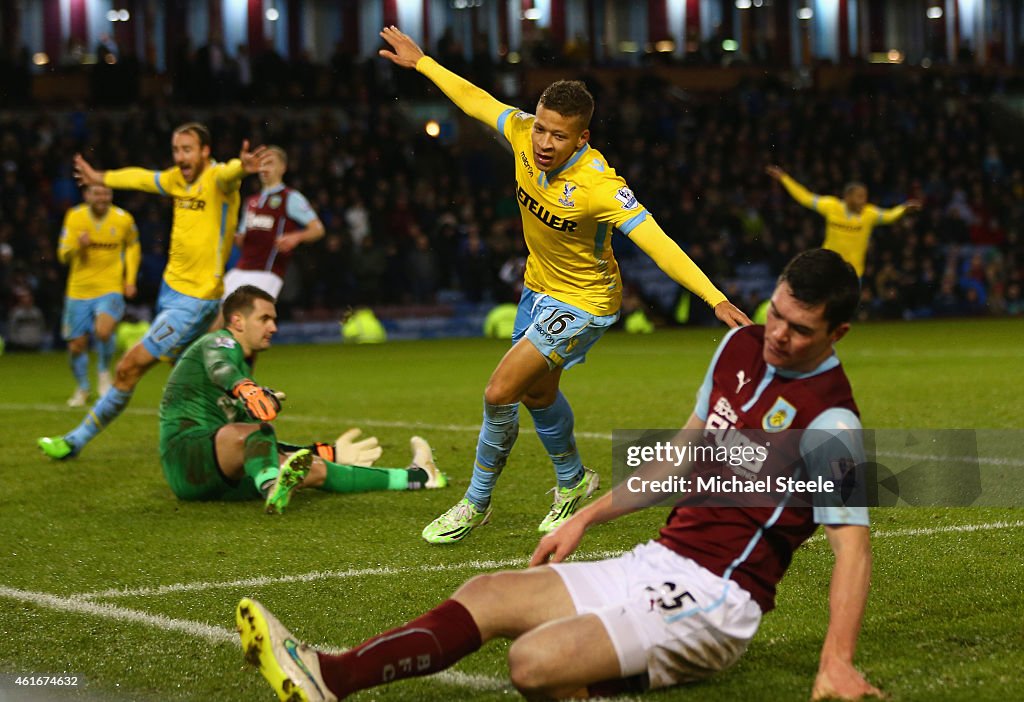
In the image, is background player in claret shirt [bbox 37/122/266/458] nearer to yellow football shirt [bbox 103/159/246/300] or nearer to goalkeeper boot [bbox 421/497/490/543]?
yellow football shirt [bbox 103/159/246/300]

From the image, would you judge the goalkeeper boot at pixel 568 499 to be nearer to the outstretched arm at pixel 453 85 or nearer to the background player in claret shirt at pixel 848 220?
the outstretched arm at pixel 453 85

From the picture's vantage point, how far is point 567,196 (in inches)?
249

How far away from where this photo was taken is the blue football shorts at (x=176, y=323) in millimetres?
9203

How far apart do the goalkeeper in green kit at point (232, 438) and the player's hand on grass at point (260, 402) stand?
0.26 meters

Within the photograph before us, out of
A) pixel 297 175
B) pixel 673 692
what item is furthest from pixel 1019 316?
pixel 673 692

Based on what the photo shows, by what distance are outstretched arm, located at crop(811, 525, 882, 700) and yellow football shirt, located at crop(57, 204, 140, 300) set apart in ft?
38.7

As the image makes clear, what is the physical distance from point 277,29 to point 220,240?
2970 cm

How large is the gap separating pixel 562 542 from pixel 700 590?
1.44ft

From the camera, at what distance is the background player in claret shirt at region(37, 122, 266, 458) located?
31.3 ft

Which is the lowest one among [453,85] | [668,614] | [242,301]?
[668,614]

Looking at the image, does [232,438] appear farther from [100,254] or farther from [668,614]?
[100,254]

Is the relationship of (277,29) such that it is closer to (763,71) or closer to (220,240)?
(763,71)

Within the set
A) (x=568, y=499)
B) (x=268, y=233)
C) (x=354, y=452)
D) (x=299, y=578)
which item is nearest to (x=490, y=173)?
(x=268, y=233)

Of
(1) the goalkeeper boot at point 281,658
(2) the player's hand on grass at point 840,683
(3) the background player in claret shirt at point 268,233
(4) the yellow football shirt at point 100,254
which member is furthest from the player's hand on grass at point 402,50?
(4) the yellow football shirt at point 100,254
